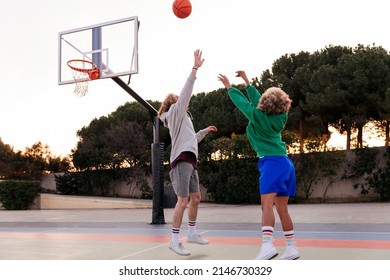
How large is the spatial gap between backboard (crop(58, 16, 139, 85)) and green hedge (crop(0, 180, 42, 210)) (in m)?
10.6

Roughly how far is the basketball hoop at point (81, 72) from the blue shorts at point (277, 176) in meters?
5.88

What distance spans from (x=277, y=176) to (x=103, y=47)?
6.45 metres

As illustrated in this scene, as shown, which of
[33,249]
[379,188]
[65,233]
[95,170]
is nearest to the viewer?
[33,249]

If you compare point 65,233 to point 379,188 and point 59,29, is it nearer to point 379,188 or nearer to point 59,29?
point 59,29

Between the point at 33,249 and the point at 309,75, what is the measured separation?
16.1m

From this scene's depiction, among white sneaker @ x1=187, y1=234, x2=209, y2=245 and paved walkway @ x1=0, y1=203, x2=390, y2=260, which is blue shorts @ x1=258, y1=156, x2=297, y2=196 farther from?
white sneaker @ x1=187, y1=234, x2=209, y2=245

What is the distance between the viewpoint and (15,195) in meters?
18.6

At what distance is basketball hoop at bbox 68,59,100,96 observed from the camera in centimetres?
903

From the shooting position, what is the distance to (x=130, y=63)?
8.82 metres

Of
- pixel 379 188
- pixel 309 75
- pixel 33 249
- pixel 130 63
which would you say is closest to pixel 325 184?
pixel 379 188

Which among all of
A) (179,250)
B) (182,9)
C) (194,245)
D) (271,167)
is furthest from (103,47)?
(271,167)

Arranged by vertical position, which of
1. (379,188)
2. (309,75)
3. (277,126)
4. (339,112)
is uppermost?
(309,75)

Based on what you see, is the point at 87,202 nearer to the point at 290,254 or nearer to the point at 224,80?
the point at 224,80

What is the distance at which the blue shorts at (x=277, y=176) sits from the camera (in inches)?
149
